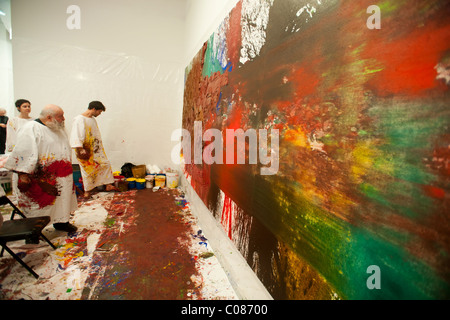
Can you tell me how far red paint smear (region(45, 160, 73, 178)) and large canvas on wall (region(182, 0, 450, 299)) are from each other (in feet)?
7.35

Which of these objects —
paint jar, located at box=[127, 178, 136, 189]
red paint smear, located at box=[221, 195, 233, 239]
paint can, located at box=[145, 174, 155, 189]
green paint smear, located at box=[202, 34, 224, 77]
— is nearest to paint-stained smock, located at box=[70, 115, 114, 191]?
paint jar, located at box=[127, 178, 136, 189]

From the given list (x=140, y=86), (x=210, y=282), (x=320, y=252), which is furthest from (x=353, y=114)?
(x=140, y=86)

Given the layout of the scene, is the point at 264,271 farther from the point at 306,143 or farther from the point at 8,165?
the point at 8,165

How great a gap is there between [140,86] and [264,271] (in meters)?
4.67

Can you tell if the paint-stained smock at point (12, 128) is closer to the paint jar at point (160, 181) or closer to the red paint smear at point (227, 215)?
the paint jar at point (160, 181)

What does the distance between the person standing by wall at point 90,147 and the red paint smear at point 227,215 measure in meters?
2.71

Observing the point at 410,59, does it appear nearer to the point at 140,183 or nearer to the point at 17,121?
the point at 140,183

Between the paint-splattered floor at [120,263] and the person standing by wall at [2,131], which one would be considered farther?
the person standing by wall at [2,131]

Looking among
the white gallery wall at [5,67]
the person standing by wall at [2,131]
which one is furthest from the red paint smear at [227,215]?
the white gallery wall at [5,67]

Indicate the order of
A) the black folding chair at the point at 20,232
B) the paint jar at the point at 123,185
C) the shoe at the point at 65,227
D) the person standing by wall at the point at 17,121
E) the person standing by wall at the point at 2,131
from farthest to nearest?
the paint jar at the point at 123,185, the person standing by wall at the point at 2,131, the person standing by wall at the point at 17,121, the shoe at the point at 65,227, the black folding chair at the point at 20,232

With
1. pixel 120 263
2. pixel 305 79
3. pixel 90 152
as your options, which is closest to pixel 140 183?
pixel 90 152

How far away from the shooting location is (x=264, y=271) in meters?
1.35

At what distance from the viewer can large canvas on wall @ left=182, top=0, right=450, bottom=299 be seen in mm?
581

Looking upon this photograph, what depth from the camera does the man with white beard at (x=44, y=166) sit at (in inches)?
88.6
